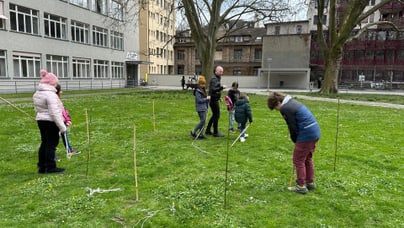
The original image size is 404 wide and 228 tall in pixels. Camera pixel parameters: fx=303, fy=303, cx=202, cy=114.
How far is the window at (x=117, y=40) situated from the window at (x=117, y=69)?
230cm

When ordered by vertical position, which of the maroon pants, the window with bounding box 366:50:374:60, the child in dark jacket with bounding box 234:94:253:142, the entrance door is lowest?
the maroon pants

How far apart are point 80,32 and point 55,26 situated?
4147 millimetres

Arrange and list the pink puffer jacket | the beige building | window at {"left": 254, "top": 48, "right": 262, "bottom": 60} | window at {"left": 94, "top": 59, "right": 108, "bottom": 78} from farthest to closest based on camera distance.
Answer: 1. window at {"left": 254, "top": 48, "right": 262, "bottom": 60}
2. the beige building
3. window at {"left": 94, "top": 59, "right": 108, "bottom": 78}
4. the pink puffer jacket

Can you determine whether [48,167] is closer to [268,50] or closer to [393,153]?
[393,153]

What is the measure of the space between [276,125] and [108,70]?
34821 mm

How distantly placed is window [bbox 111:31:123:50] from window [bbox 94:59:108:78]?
129 inches

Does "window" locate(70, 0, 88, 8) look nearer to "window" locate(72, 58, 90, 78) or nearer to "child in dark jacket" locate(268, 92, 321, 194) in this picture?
"window" locate(72, 58, 90, 78)

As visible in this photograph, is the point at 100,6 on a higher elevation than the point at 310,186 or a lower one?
higher

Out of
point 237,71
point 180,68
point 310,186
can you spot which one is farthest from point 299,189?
point 180,68

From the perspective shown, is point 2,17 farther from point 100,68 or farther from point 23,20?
point 100,68

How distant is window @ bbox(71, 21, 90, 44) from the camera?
34.4m

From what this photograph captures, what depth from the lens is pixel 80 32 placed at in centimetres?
3553

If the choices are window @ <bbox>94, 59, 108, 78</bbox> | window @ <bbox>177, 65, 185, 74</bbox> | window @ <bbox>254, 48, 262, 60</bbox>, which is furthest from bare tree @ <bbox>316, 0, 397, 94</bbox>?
window @ <bbox>177, 65, 185, 74</bbox>

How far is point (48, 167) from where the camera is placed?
18.3 feet
